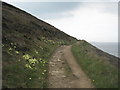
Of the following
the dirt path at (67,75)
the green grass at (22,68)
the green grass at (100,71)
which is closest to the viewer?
the green grass at (100,71)

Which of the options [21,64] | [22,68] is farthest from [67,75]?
[21,64]

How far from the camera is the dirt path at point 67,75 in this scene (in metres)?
23.7

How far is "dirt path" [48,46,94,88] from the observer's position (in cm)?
2373

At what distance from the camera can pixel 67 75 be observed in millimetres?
26906

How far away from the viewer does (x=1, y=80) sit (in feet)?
75.4

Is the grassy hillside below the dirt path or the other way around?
the other way around

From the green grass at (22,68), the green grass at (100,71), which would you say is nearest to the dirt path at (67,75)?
the green grass at (100,71)

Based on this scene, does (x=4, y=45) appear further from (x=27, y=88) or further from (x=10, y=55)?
(x=27, y=88)

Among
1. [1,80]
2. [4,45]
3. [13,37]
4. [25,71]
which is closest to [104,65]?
[25,71]

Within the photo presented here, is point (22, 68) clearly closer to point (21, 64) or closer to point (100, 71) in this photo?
point (21, 64)

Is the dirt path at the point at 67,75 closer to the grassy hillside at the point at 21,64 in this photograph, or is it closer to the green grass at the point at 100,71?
the green grass at the point at 100,71

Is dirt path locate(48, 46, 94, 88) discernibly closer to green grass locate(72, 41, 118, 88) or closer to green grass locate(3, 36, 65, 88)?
green grass locate(72, 41, 118, 88)

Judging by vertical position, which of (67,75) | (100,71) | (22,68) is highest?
(100,71)

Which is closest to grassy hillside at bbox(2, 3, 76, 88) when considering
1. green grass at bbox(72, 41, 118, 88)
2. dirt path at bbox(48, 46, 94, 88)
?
dirt path at bbox(48, 46, 94, 88)
